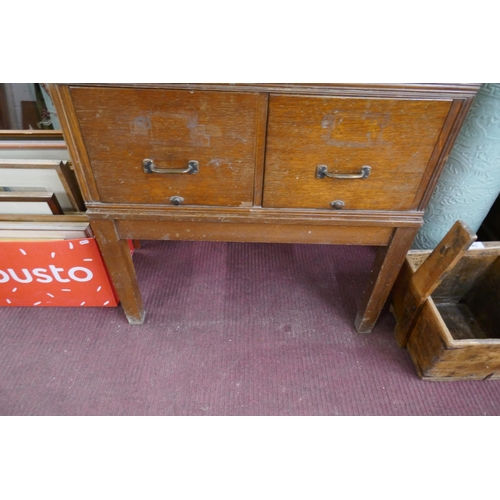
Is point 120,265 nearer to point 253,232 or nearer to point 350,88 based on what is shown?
point 253,232

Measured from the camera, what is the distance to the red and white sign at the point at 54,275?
1.02 meters

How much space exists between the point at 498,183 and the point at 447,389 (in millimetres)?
577

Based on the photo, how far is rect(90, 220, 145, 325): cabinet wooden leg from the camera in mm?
889

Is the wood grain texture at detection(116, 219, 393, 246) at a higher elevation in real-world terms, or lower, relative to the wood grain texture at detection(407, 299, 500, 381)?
higher

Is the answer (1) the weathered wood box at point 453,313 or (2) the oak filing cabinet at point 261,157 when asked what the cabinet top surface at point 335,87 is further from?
(1) the weathered wood box at point 453,313

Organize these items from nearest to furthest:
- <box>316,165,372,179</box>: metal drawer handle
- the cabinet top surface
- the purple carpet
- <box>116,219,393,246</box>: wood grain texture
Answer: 1. the cabinet top surface
2. <box>316,165,372,179</box>: metal drawer handle
3. <box>116,219,393,246</box>: wood grain texture
4. the purple carpet

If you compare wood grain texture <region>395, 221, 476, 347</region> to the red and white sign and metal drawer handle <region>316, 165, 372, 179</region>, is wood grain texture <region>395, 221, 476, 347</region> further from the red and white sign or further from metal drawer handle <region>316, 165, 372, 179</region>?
the red and white sign

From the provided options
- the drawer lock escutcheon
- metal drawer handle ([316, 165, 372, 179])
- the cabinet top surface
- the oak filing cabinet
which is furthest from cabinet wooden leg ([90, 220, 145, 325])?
metal drawer handle ([316, 165, 372, 179])

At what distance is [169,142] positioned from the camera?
73cm

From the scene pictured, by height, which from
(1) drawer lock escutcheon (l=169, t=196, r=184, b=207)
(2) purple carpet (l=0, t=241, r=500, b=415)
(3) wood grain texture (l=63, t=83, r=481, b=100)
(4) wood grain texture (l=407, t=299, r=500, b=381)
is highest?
(3) wood grain texture (l=63, t=83, r=481, b=100)

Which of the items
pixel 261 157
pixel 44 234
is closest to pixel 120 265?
pixel 44 234

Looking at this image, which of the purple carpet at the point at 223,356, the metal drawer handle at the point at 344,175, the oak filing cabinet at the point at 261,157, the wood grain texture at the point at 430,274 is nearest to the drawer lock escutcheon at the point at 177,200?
the oak filing cabinet at the point at 261,157

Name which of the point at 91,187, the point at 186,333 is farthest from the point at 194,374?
the point at 91,187
